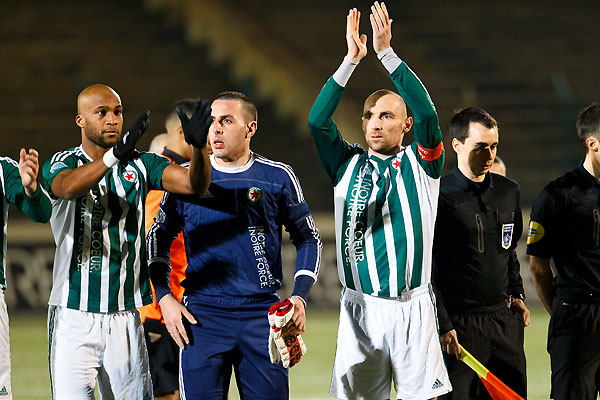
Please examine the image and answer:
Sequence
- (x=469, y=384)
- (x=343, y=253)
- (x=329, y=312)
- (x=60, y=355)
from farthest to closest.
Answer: (x=329, y=312) → (x=469, y=384) → (x=343, y=253) → (x=60, y=355)

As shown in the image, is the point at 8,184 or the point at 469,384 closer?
the point at 8,184

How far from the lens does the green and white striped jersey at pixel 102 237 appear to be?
4141 millimetres

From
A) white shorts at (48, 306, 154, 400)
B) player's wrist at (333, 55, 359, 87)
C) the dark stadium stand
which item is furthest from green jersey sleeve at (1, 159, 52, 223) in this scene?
the dark stadium stand

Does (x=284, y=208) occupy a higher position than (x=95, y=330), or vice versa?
(x=284, y=208)

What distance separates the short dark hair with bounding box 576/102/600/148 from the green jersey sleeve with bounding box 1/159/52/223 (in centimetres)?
279

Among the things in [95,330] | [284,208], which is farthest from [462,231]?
[95,330]

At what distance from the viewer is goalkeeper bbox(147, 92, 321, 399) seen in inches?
161

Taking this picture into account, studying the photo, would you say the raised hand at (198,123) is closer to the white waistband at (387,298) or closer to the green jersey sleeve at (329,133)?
the green jersey sleeve at (329,133)

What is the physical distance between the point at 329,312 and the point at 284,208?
6436 millimetres

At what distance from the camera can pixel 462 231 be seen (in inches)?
189

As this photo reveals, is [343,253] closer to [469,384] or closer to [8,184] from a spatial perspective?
[469,384]

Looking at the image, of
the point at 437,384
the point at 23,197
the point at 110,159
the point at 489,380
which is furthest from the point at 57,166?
the point at 489,380

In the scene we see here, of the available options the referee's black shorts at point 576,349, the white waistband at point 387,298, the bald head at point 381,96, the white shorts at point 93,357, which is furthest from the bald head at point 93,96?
the referee's black shorts at point 576,349

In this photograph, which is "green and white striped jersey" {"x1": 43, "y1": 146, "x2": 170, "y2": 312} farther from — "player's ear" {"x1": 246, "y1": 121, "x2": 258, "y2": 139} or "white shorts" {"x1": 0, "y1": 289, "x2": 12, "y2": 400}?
"player's ear" {"x1": 246, "y1": 121, "x2": 258, "y2": 139}
